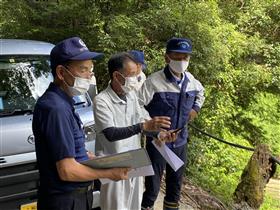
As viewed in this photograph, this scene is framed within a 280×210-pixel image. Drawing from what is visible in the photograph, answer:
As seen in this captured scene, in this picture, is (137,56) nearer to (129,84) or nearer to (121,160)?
(129,84)

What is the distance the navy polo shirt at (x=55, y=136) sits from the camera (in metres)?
2.24

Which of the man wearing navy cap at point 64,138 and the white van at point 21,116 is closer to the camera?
the man wearing navy cap at point 64,138

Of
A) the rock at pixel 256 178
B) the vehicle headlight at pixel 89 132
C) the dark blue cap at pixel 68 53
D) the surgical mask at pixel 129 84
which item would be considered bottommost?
the rock at pixel 256 178

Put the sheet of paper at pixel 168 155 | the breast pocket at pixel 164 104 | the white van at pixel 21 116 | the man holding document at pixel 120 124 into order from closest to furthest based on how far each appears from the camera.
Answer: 1. the man holding document at pixel 120 124
2. the white van at pixel 21 116
3. the sheet of paper at pixel 168 155
4. the breast pocket at pixel 164 104

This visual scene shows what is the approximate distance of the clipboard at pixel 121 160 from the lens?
227 centimetres

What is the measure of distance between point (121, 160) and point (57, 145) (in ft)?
1.12

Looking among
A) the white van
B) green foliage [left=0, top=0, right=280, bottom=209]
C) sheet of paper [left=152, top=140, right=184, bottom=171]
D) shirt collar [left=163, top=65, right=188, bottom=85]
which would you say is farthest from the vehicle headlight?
green foliage [left=0, top=0, right=280, bottom=209]

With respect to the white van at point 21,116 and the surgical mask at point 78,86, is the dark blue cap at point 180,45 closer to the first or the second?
the white van at point 21,116

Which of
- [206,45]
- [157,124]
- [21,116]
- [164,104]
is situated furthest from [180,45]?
[206,45]

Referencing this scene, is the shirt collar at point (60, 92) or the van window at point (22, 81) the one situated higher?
the shirt collar at point (60, 92)

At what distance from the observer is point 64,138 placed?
2.23 m

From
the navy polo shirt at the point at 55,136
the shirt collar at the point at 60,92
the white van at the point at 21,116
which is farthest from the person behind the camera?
the white van at the point at 21,116

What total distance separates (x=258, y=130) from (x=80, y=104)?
28.8ft

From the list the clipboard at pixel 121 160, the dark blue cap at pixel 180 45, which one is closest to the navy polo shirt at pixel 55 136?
the clipboard at pixel 121 160
